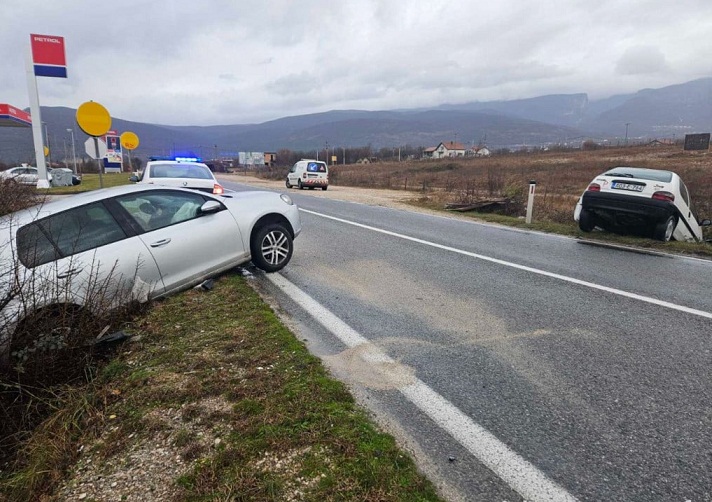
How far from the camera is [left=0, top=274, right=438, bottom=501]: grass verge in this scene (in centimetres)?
231

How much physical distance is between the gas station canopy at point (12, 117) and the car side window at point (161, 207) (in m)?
37.3

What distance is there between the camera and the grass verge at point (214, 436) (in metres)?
2.31

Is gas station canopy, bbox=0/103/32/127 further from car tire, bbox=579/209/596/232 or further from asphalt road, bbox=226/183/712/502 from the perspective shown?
car tire, bbox=579/209/596/232

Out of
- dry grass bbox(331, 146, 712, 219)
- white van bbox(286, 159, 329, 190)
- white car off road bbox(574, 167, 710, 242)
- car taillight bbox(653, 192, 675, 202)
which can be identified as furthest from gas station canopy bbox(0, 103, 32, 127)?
car taillight bbox(653, 192, 675, 202)

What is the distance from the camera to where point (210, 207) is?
5.69m

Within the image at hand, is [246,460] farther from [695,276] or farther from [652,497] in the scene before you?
[695,276]

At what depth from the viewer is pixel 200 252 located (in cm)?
549

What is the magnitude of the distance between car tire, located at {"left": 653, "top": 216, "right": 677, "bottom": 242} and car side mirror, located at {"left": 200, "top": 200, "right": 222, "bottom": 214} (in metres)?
8.56

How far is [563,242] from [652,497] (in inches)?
308

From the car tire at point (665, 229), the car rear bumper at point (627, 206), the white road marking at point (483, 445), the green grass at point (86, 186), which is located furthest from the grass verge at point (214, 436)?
the green grass at point (86, 186)

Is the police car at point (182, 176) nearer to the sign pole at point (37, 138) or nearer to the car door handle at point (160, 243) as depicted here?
the car door handle at point (160, 243)

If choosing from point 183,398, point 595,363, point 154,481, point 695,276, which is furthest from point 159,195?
point 695,276

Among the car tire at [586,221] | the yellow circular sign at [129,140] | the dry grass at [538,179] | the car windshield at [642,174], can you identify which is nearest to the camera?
the car windshield at [642,174]

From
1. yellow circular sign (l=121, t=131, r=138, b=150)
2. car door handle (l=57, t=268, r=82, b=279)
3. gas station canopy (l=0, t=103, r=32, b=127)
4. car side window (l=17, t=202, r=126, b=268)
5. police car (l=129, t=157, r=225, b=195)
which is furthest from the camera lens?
gas station canopy (l=0, t=103, r=32, b=127)
